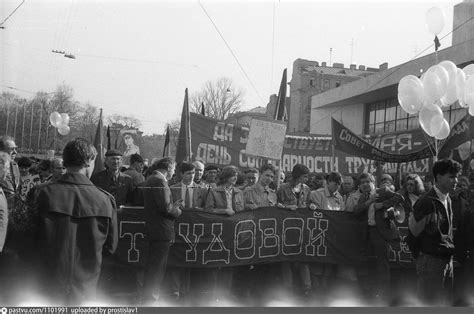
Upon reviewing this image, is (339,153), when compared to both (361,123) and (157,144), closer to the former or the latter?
(157,144)

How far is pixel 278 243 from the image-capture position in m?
7.07

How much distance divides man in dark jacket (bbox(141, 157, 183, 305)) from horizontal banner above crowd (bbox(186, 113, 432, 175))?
3879 millimetres

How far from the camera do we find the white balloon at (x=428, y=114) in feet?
30.5

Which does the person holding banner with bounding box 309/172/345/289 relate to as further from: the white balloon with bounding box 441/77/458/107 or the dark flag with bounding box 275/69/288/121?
the white balloon with bounding box 441/77/458/107

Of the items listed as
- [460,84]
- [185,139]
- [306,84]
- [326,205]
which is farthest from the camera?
[306,84]

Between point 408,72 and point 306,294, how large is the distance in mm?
21910

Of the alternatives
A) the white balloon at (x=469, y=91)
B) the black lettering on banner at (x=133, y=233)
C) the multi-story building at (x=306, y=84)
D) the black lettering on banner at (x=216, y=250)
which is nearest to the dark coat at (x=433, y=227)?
the black lettering on banner at (x=216, y=250)

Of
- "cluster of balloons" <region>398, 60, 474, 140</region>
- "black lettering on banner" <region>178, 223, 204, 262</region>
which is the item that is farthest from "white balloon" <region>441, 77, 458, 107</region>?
"black lettering on banner" <region>178, 223, 204, 262</region>

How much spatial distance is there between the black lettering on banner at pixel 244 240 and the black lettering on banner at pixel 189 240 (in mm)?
482

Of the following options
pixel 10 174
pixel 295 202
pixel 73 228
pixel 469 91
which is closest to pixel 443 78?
A: pixel 469 91

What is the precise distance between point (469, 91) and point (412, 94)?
0.96 m

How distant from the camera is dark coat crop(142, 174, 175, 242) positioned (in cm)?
A: 591

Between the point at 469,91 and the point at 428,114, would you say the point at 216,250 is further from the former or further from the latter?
the point at 469,91

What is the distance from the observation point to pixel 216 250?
684 cm
